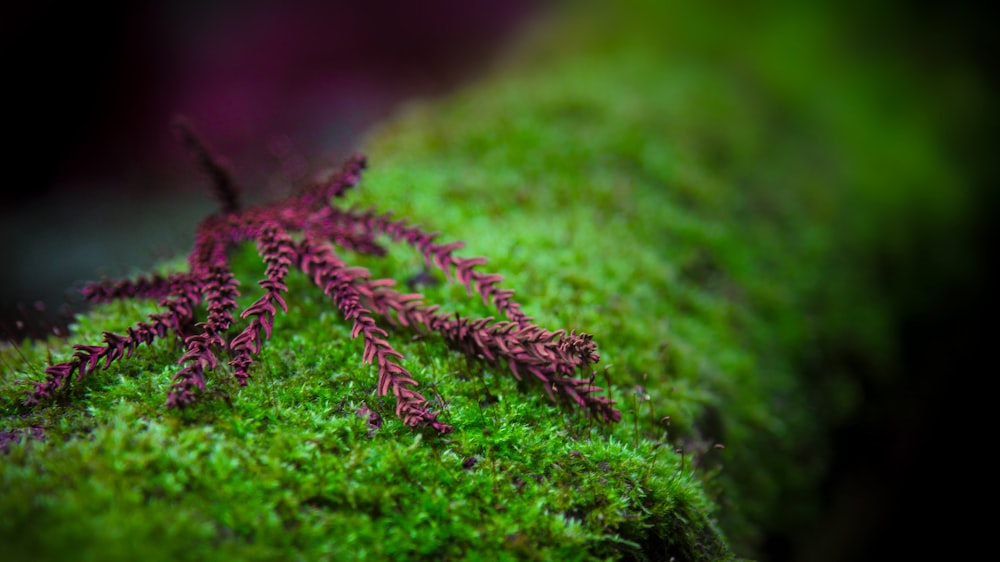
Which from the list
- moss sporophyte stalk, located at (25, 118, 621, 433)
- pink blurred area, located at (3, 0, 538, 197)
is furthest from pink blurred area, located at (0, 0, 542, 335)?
moss sporophyte stalk, located at (25, 118, 621, 433)

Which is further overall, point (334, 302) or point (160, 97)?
point (160, 97)

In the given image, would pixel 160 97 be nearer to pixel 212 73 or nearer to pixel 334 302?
pixel 212 73

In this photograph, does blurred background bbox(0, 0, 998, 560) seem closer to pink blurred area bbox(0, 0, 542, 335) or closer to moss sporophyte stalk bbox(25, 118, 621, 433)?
pink blurred area bbox(0, 0, 542, 335)

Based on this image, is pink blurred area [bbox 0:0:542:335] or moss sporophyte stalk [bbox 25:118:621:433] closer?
moss sporophyte stalk [bbox 25:118:621:433]

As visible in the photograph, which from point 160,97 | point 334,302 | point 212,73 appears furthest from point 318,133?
Result: point 334,302

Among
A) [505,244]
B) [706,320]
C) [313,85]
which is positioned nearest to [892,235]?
[706,320]

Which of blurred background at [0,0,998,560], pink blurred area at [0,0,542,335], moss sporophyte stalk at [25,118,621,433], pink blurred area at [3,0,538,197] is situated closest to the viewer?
moss sporophyte stalk at [25,118,621,433]

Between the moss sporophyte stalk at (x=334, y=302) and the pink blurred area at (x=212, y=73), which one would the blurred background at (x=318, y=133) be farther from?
the moss sporophyte stalk at (x=334, y=302)

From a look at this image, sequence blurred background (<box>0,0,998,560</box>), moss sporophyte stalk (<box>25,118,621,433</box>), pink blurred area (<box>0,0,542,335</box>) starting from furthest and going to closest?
1. pink blurred area (<box>0,0,542,335</box>)
2. blurred background (<box>0,0,998,560</box>)
3. moss sporophyte stalk (<box>25,118,621,433</box>)
